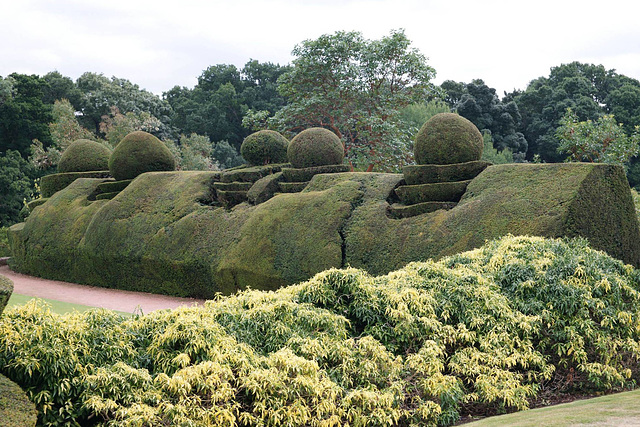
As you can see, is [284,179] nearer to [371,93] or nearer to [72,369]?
[72,369]

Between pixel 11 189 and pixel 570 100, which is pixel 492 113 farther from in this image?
pixel 11 189

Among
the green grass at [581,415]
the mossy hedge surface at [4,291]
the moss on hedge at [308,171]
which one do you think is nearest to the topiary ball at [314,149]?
the moss on hedge at [308,171]

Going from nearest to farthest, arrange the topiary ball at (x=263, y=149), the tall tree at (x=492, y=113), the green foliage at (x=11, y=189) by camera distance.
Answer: the topiary ball at (x=263, y=149)
the green foliage at (x=11, y=189)
the tall tree at (x=492, y=113)

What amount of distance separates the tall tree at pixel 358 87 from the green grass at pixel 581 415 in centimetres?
1989

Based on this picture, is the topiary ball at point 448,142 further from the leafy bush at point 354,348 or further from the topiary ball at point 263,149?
the topiary ball at point 263,149

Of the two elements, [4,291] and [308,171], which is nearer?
[4,291]

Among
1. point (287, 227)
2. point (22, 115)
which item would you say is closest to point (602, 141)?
point (287, 227)

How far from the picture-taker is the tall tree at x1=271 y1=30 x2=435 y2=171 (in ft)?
82.9

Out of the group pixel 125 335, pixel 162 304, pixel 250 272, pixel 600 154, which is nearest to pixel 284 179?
pixel 250 272

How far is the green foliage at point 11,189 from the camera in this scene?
90.2 ft

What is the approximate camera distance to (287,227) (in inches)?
492

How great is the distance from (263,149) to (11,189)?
58.3 ft

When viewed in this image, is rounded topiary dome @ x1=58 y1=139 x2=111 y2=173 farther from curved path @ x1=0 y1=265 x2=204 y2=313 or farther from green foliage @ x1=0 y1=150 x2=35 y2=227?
green foliage @ x1=0 y1=150 x2=35 y2=227

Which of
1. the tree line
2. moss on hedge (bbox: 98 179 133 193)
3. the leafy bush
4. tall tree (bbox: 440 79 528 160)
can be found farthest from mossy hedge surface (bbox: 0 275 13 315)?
tall tree (bbox: 440 79 528 160)
